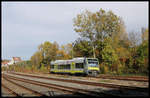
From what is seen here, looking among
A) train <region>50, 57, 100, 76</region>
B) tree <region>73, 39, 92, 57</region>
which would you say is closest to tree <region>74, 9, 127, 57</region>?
tree <region>73, 39, 92, 57</region>

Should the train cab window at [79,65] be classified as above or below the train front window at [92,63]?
below

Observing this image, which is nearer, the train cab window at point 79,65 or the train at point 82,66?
the train at point 82,66

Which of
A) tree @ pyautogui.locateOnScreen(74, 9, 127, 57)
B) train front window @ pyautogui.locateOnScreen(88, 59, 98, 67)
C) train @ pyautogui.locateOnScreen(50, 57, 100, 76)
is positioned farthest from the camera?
tree @ pyautogui.locateOnScreen(74, 9, 127, 57)

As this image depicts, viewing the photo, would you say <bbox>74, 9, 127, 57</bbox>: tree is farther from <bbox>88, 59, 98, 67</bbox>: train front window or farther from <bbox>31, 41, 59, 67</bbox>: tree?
<bbox>31, 41, 59, 67</bbox>: tree

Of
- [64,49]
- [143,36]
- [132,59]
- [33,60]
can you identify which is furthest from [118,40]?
[33,60]

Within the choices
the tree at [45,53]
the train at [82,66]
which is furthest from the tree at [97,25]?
the tree at [45,53]

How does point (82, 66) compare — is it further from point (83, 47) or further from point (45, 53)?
point (45, 53)

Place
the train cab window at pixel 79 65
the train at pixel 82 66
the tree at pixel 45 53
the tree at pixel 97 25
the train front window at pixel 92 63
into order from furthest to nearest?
1. the tree at pixel 45 53
2. the tree at pixel 97 25
3. the train cab window at pixel 79 65
4. the train front window at pixel 92 63
5. the train at pixel 82 66

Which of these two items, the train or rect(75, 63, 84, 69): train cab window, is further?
rect(75, 63, 84, 69): train cab window

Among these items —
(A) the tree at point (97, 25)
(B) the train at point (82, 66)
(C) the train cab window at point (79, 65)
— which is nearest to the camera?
(B) the train at point (82, 66)

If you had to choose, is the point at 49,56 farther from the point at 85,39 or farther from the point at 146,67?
the point at 146,67

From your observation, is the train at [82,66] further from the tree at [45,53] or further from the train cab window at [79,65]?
the tree at [45,53]

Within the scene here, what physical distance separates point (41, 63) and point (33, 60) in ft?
→ 21.1

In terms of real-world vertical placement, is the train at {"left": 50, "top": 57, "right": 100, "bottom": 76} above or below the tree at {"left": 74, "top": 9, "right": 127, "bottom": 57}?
below
